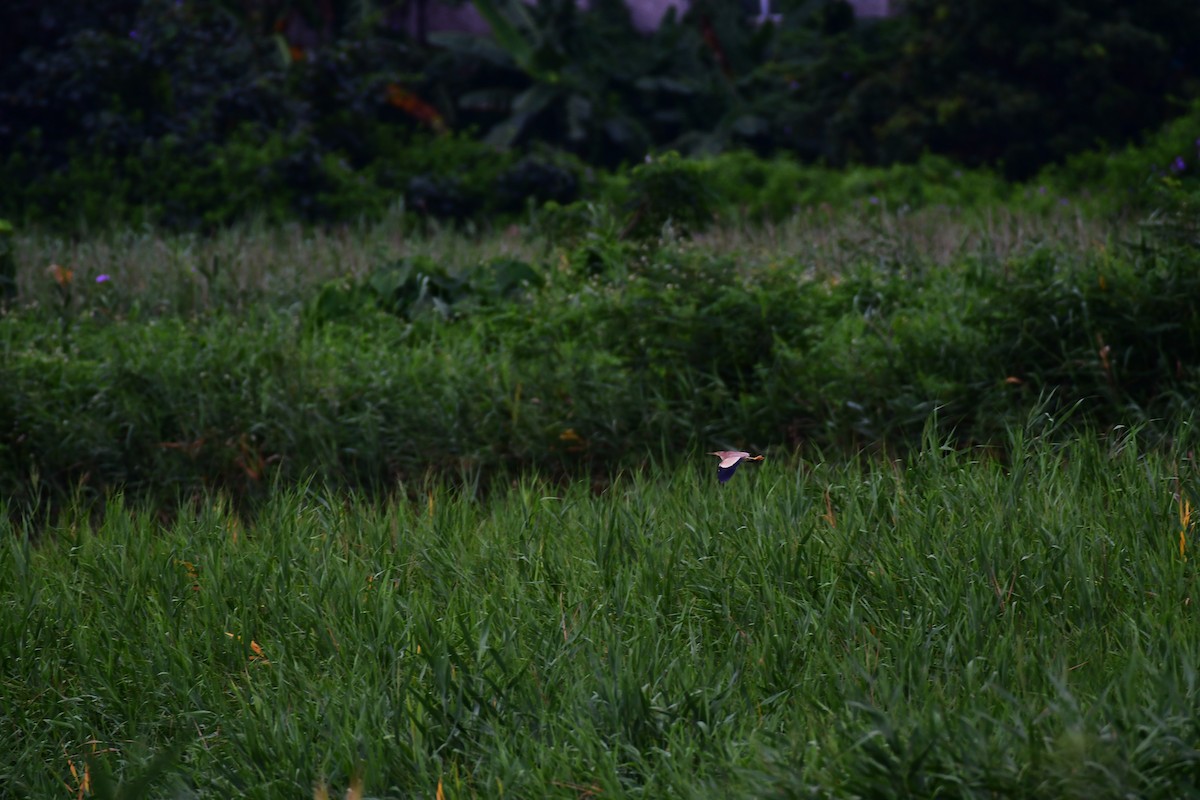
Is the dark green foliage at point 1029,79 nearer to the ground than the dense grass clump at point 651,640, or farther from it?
farther from it

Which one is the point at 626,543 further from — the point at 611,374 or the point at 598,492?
the point at 611,374

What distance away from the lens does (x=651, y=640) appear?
9.52 ft

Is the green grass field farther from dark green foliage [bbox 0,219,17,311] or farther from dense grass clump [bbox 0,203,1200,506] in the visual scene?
dark green foliage [bbox 0,219,17,311]

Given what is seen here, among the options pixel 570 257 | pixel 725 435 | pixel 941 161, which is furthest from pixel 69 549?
pixel 941 161

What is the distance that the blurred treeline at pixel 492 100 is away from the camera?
12.3m

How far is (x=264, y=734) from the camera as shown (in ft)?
8.86

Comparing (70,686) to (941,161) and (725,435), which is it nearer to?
(725,435)

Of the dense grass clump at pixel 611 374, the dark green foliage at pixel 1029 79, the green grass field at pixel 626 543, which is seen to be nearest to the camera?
the green grass field at pixel 626 543

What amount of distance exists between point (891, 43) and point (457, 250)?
27.0 feet

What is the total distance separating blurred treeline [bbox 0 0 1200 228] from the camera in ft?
40.2

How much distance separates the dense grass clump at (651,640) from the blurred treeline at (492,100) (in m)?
7.68

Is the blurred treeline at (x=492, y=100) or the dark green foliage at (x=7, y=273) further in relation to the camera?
the blurred treeline at (x=492, y=100)

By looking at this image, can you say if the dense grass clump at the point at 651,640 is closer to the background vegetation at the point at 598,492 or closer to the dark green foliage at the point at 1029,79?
the background vegetation at the point at 598,492

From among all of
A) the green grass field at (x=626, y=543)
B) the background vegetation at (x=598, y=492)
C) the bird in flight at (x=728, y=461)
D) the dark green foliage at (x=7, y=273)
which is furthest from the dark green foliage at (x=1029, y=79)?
the bird in flight at (x=728, y=461)
